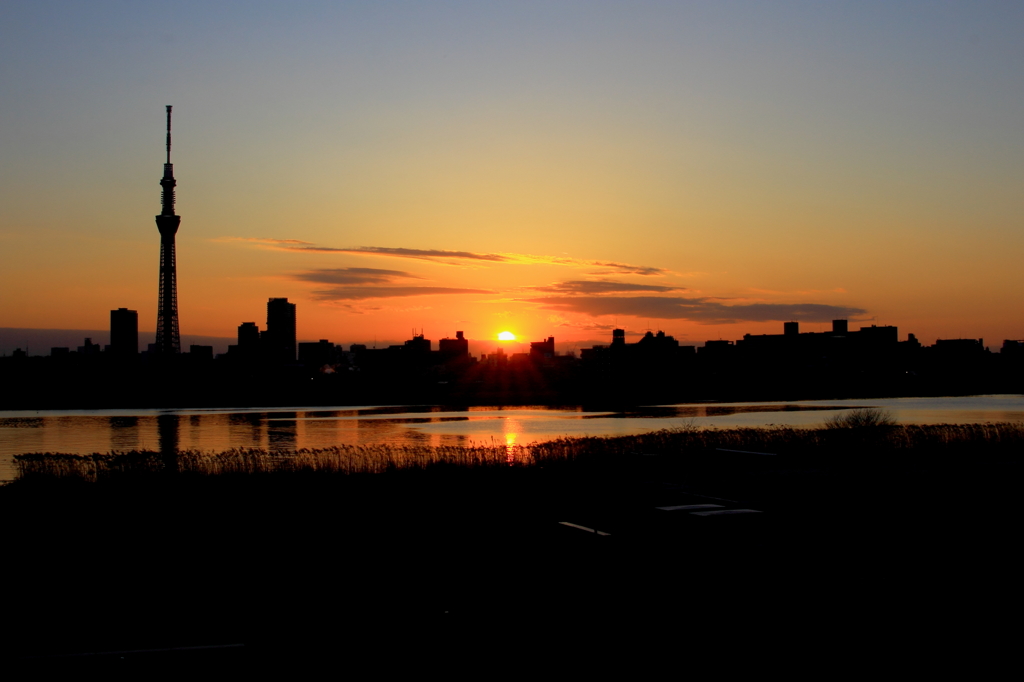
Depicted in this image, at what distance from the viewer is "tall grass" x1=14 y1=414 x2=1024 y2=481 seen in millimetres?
44750

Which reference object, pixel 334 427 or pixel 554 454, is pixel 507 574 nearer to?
pixel 554 454

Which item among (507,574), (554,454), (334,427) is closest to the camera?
(507,574)

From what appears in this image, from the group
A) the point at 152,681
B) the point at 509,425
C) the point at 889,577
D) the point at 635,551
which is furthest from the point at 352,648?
the point at 509,425

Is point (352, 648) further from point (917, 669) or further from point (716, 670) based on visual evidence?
point (917, 669)

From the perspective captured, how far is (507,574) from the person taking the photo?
19.1m

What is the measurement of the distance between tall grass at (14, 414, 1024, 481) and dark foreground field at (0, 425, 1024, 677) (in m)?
8.44

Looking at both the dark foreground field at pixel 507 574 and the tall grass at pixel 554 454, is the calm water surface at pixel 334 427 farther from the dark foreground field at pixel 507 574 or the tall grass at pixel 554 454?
the dark foreground field at pixel 507 574

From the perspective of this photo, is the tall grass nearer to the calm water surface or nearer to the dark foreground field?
the dark foreground field

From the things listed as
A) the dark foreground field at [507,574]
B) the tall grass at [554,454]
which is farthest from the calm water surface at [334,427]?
the dark foreground field at [507,574]

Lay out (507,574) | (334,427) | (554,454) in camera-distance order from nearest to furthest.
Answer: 1. (507,574)
2. (554,454)
3. (334,427)

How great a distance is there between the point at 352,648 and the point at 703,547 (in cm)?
827

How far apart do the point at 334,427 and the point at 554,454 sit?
2292 inches

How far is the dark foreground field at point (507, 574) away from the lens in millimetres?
14344

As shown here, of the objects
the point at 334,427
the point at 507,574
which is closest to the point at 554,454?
the point at 507,574
